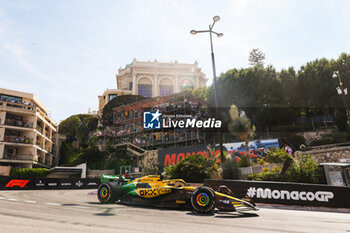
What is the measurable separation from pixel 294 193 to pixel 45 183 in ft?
76.8

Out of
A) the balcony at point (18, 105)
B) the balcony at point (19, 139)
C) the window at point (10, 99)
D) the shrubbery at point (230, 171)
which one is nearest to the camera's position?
the shrubbery at point (230, 171)

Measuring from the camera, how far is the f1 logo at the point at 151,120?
132 ft

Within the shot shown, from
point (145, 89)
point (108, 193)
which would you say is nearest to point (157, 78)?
point (145, 89)

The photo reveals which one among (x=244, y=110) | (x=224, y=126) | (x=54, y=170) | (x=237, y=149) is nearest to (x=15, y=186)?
(x=54, y=170)

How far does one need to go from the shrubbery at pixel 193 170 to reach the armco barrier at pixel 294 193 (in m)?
3.85

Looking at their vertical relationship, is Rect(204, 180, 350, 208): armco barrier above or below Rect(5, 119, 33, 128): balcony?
below

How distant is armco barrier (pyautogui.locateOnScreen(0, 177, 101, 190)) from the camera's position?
72.5 ft

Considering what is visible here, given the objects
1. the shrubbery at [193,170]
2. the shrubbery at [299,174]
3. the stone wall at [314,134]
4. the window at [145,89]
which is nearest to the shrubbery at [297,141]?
the stone wall at [314,134]

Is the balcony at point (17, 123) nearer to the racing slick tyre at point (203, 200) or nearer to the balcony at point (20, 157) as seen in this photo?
the balcony at point (20, 157)

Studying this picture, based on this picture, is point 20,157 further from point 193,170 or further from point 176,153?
point 193,170

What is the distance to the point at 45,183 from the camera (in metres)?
23.9

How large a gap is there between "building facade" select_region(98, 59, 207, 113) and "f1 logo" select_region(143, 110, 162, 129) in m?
26.6

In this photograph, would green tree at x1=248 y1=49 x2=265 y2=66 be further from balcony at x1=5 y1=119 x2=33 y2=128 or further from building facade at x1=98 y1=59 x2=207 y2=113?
balcony at x1=5 y1=119 x2=33 y2=128

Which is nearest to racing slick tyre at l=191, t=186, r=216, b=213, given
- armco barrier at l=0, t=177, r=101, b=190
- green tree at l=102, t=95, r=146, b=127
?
armco barrier at l=0, t=177, r=101, b=190
